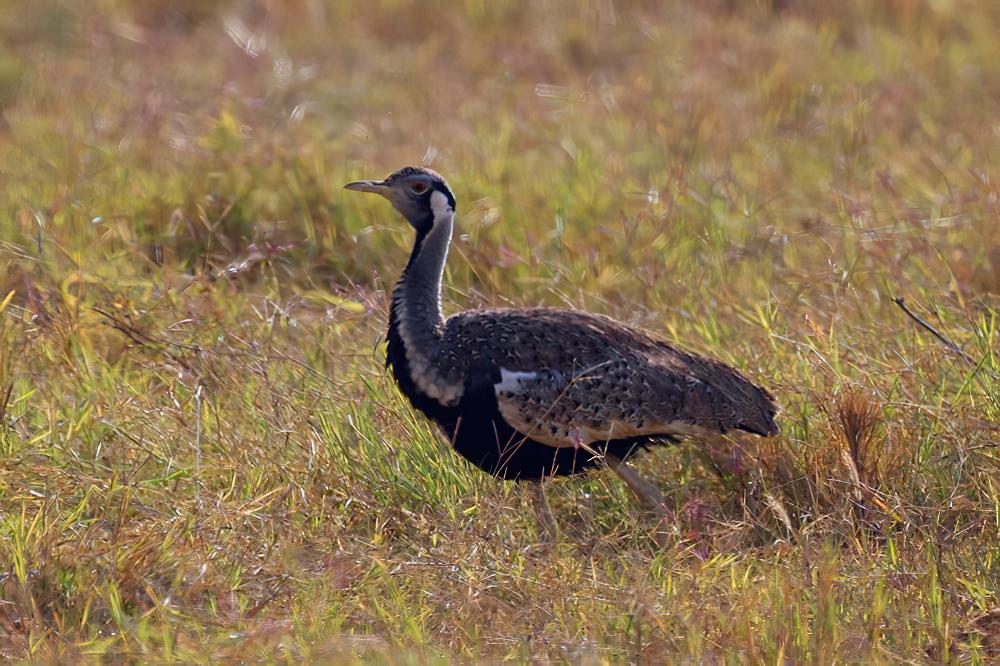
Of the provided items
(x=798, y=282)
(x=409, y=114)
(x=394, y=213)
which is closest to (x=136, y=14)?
(x=409, y=114)

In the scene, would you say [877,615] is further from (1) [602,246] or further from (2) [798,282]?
(1) [602,246]

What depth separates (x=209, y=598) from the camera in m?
4.00

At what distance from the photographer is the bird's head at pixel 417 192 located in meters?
5.14

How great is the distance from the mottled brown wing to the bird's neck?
2.7 inches

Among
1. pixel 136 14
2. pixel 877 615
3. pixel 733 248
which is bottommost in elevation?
pixel 136 14

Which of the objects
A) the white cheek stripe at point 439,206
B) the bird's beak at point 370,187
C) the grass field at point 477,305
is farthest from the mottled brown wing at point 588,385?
the bird's beak at point 370,187

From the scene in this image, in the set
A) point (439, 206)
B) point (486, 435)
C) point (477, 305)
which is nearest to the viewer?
point (486, 435)

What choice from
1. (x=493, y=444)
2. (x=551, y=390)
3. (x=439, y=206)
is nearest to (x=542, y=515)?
(x=493, y=444)

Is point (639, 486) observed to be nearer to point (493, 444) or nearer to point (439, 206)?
point (493, 444)

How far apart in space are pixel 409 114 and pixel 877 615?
550cm

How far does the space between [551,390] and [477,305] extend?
4.68 ft

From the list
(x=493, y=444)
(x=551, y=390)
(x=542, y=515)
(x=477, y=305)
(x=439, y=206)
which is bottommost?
(x=477, y=305)

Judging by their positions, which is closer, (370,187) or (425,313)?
(425,313)

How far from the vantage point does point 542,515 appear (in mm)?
4668
